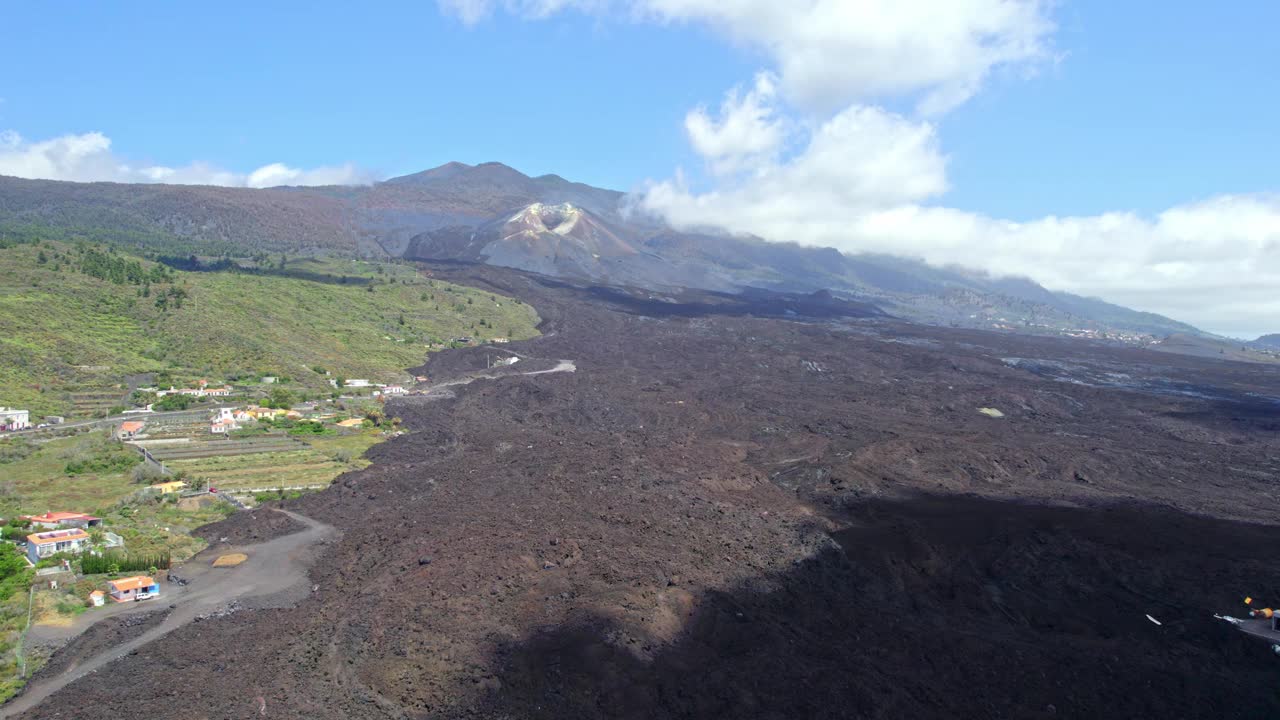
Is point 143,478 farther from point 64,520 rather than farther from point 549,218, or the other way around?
point 549,218

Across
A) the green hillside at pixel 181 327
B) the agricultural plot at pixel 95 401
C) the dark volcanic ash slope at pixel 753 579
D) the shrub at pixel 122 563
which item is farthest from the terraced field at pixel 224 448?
the shrub at pixel 122 563

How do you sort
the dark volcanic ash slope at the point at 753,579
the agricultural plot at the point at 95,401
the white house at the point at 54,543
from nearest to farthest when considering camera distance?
the dark volcanic ash slope at the point at 753,579, the white house at the point at 54,543, the agricultural plot at the point at 95,401

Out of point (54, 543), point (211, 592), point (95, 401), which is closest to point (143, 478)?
point (54, 543)

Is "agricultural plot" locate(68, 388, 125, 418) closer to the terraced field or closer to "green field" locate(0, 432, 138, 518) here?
→ "green field" locate(0, 432, 138, 518)

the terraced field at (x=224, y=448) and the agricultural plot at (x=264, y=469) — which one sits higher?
the agricultural plot at (x=264, y=469)

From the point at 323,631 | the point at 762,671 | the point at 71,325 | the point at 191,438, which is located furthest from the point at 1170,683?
the point at 71,325

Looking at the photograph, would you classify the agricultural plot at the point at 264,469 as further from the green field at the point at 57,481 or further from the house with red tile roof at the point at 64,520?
the house with red tile roof at the point at 64,520

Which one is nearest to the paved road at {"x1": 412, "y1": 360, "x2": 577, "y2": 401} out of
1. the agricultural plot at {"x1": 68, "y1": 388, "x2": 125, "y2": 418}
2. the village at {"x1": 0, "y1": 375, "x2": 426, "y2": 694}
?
the village at {"x1": 0, "y1": 375, "x2": 426, "y2": 694}
